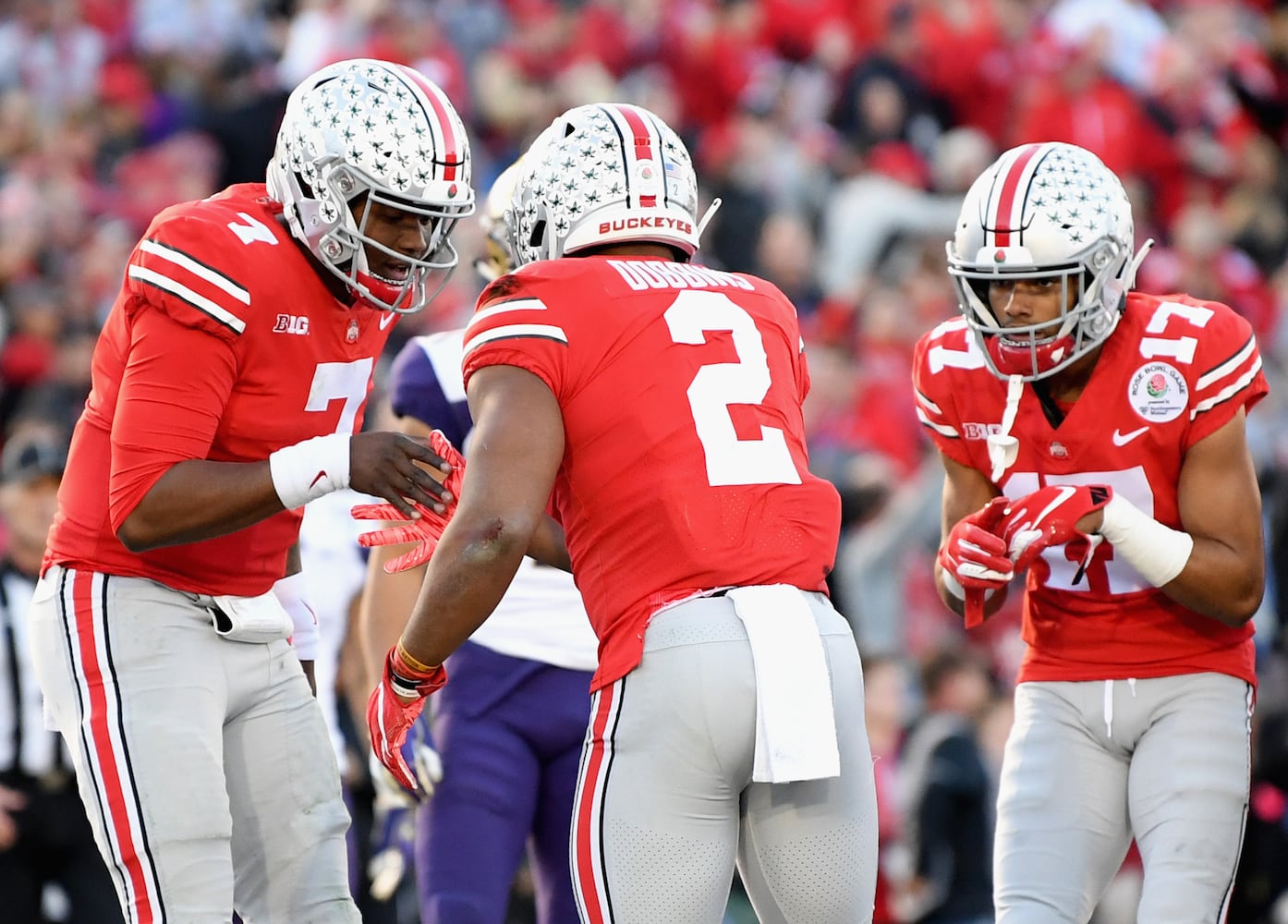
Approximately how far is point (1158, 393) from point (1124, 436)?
0.37 ft

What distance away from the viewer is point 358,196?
3658 millimetres

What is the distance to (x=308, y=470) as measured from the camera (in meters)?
3.49

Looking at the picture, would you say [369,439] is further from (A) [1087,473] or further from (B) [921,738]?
(B) [921,738]

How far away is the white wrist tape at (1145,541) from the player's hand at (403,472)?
1316 millimetres

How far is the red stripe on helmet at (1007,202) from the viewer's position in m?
4.01

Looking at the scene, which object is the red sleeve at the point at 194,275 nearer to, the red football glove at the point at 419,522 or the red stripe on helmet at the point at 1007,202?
the red football glove at the point at 419,522

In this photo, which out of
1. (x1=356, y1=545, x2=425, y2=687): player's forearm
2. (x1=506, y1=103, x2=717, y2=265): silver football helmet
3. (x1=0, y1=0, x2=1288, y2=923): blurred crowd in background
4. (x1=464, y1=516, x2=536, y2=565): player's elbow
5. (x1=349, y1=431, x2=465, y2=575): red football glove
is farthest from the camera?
(x1=0, y1=0, x2=1288, y2=923): blurred crowd in background

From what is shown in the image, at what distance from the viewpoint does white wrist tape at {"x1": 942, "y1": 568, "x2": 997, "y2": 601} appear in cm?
413

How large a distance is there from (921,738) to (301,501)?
12.7 feet

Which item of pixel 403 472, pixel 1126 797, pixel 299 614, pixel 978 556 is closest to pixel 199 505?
pixel 403 472

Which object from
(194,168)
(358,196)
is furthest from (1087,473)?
(194,168)

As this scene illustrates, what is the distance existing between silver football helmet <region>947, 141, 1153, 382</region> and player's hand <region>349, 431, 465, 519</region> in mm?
1226

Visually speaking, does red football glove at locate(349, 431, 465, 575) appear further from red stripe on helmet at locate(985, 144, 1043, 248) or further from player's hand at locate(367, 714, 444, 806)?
red stripe on helmet at locate(985, 144, 1043, 248)

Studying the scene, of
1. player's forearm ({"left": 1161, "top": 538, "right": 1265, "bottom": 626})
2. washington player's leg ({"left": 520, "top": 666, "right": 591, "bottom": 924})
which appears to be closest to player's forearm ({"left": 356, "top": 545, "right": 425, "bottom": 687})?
washington player's leg ({"left": 520, "top": 666, "right": 591, "bottom": 924})
